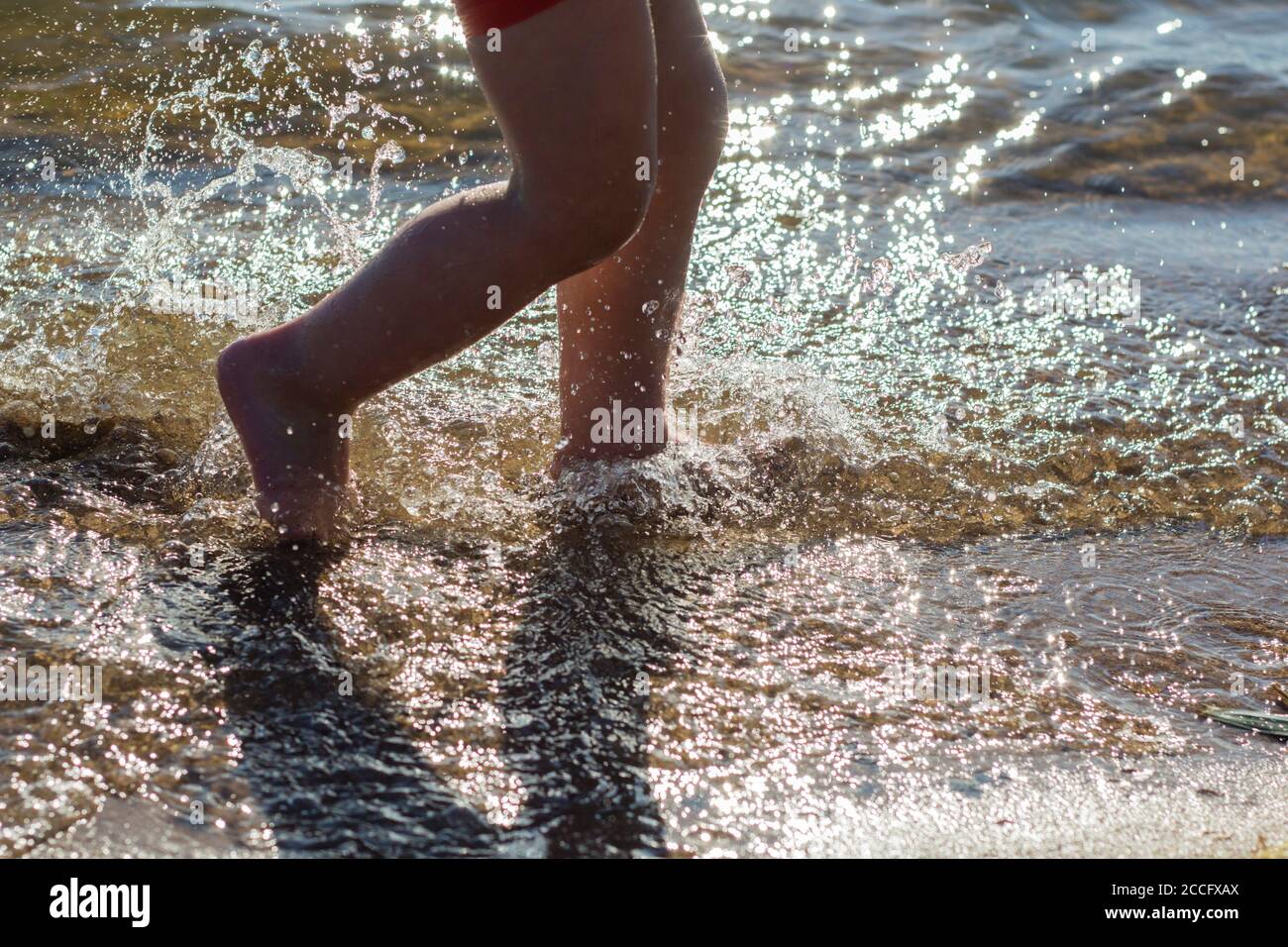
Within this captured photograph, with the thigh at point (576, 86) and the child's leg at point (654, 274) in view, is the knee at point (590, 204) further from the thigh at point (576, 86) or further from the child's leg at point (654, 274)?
the child's leg at point (654, 274)

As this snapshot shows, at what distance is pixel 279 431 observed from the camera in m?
1.96

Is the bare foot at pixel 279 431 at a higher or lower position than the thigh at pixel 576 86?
lower

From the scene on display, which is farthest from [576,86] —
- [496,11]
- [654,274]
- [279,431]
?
[279,431]

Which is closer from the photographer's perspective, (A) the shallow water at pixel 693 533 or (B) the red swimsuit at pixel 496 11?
(A) the shallow water at pixel 693 533

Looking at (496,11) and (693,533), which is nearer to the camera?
(496,11)

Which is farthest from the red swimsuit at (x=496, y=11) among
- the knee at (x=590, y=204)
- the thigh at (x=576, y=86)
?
the knee at (x=590, y=204)

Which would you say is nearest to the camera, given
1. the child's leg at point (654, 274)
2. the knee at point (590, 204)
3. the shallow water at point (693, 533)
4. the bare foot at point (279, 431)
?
the shallow water at point (693, 533)

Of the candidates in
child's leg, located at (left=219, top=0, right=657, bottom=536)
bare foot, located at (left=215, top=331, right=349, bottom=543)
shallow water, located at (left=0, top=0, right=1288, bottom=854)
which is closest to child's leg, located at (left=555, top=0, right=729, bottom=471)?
shallow water, located at (left=0, top=0, right=1288, bottom=854)

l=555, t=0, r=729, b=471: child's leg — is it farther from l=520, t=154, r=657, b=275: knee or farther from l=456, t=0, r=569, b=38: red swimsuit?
l=456, t=0, r=569, b=38: red swimsuit

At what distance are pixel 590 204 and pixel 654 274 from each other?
0.46 metres

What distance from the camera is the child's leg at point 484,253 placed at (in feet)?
5.43

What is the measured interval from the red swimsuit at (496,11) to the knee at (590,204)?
21 centimetres

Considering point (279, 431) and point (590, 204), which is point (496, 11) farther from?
point (279, 431)
